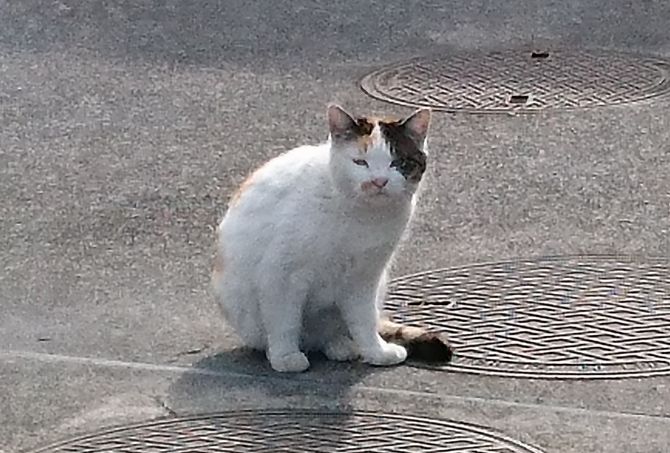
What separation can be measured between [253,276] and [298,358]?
0.29m

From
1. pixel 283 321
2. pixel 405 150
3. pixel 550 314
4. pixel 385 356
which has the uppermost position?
pixel 405 150

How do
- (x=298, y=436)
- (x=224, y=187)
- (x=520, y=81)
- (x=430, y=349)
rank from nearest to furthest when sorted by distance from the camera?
(x=298, y=436), (x=430, y=349), (x=224, y=187), (x=520, y=81)

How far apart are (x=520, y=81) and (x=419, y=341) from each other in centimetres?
394

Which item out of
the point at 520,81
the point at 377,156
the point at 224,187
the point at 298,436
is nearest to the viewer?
the point at 298,436

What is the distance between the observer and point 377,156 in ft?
17.7

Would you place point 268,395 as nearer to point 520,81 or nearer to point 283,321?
point 283,321

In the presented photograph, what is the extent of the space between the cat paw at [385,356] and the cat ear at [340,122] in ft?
2.29

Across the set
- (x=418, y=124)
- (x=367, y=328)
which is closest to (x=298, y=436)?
(x=367, y=328)

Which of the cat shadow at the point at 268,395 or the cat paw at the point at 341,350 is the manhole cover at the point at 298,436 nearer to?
the cat shadow at the point at 268,395

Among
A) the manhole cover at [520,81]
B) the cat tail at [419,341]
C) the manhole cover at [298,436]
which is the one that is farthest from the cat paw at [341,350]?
the manhole cover at [520,81]

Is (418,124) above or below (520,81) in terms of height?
above

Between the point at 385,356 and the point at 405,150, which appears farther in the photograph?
the point at 385,356

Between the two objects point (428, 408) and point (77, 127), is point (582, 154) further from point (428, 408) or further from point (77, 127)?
point (428, 408)

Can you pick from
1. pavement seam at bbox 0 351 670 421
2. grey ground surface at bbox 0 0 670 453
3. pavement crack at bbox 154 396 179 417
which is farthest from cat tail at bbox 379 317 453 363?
pavement crack at bbox 154 396 179 417
